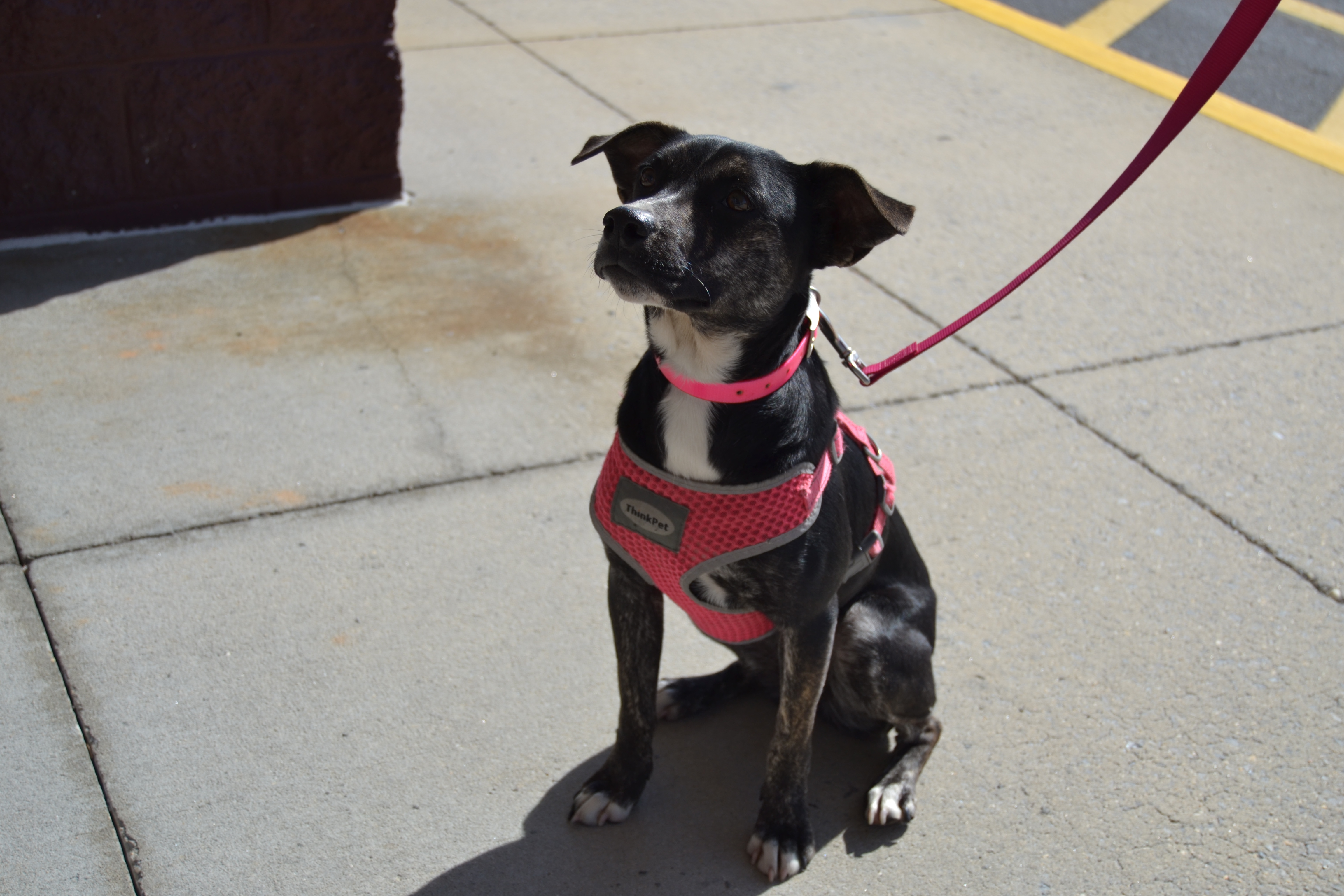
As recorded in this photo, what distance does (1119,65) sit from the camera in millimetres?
8383

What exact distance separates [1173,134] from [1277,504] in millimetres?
1993

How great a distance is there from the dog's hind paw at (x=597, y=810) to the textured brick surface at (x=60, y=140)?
382 cm

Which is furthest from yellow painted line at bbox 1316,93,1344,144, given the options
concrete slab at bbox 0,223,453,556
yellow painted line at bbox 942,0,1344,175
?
concrete slab at bbox 0,223,453,556

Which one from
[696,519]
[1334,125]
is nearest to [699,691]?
[696,519]

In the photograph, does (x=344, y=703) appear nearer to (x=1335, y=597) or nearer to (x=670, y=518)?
(x=670, y=518)

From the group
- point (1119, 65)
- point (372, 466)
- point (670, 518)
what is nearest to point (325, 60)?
point (372, 466)

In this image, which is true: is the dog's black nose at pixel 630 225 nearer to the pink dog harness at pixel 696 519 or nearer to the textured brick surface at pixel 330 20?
the pink dog harness at pixel 696 519

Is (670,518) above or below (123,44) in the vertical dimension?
above

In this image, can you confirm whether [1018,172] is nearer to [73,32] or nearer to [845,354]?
[845,354]

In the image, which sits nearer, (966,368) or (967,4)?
(966,368)

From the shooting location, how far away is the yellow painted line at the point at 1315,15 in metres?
9.49

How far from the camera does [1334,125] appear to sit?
7859 millimetres

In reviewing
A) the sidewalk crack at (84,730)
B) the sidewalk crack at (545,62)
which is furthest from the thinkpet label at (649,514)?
the sidewalk crack at (545,62)

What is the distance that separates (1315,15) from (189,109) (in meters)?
8.60
